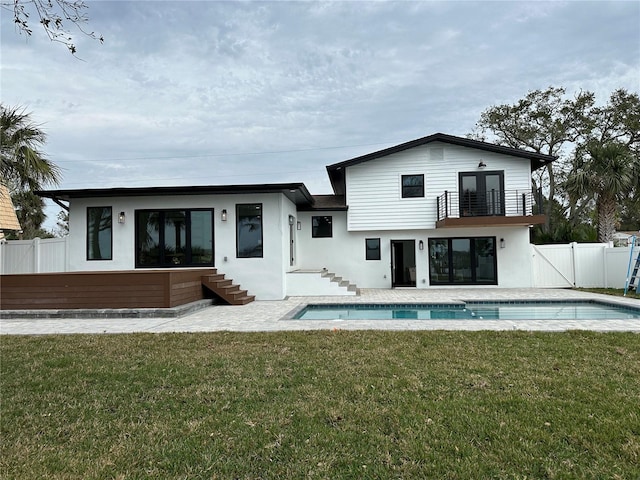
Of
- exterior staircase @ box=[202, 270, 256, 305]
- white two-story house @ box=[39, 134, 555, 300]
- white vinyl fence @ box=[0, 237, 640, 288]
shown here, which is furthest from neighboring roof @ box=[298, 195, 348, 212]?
white vinyl fence @ box=[0, 237, 640, 288]

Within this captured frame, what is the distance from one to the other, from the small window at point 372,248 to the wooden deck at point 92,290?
8115 mm

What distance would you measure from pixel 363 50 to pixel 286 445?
13.1m

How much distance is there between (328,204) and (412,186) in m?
3.40

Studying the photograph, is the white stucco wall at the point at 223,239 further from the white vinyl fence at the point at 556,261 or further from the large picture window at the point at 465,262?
the large picture window at the point at 465,262

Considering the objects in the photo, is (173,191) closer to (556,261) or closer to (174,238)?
(174,238)

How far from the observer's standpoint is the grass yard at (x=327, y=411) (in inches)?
98.0

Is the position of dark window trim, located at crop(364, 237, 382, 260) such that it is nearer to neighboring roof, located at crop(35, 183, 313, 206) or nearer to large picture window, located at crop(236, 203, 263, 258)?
neighboring roof, located at crop(35, 183, 313, 206)

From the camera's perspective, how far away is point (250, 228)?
12406 millimetres

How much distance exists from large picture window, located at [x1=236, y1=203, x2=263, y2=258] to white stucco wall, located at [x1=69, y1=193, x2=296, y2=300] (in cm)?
12

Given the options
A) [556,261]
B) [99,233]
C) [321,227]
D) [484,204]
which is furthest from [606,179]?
[99,233]

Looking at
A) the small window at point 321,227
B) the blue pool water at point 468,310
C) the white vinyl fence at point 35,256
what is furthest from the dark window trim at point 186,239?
the small window at point 321,227

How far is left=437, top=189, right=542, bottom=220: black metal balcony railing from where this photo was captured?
1493cm

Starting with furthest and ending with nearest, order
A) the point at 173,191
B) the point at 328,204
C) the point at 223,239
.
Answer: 1. the point at 328,204
2. the point at 223,239
3. the point at 173,191

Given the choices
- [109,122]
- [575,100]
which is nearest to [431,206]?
[109,122]
